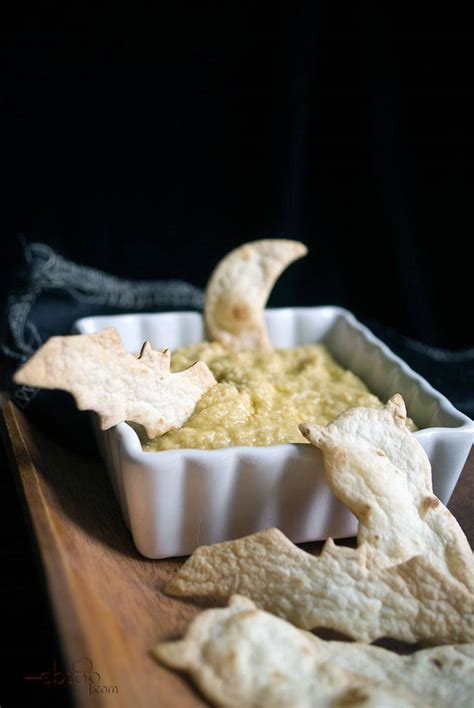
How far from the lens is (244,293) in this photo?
2207 millimetres

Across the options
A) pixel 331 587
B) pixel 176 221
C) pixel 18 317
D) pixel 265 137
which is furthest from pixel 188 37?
pixel 331 587

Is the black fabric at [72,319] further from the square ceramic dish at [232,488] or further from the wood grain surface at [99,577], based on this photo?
the square ceramic dish at [232,488]

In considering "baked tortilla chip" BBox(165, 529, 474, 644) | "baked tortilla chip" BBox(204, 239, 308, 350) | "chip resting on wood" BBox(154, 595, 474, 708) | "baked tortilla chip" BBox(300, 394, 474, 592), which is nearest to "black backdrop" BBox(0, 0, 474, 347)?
"baked tortilla chip" BBox(204, 239, 308, 350)

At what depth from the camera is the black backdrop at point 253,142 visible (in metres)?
2.90

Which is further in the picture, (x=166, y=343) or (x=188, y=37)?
(x=188, y=37)

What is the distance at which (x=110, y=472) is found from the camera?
5.92 ft

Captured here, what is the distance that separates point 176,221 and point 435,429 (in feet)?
5.92

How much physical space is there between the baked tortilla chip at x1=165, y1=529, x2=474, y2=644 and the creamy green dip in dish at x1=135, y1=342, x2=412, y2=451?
28 centimetres

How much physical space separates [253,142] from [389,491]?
200 cm

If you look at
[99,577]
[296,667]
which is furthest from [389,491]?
[99,577]

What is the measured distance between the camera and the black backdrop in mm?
2902

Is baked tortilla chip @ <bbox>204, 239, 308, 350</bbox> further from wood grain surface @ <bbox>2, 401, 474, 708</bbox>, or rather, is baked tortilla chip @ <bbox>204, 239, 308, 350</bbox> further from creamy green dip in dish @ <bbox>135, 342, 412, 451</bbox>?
wood grain surface @ <bbox>2, 401, 474, 708</bbox>

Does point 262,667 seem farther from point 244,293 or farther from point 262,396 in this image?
point 244,293

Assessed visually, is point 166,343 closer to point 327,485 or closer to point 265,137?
point 327,485
